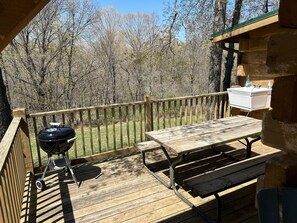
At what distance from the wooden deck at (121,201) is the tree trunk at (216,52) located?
119 inches

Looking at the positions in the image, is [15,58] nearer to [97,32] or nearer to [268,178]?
[97,32]

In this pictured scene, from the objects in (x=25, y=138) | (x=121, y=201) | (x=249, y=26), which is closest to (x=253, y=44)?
(x=249, y=26)

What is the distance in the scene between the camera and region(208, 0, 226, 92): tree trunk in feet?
19.2

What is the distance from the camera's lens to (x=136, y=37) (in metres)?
13.3

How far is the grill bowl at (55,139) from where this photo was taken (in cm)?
312

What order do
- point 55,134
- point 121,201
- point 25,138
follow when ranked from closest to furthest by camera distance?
point 121,201
point 55,134
point 25,138

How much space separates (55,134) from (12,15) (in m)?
2.68

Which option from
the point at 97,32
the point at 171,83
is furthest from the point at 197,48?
the point at 97,32

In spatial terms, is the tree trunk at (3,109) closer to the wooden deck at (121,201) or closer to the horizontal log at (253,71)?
the wooden deck at (121,201)

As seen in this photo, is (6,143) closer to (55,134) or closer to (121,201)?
(55,134)

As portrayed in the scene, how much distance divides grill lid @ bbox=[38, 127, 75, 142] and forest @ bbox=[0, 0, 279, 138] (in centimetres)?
475

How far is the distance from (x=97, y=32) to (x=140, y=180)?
10.9 metres

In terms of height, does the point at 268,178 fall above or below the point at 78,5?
Answer: below

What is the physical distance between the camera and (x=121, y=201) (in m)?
3.03
